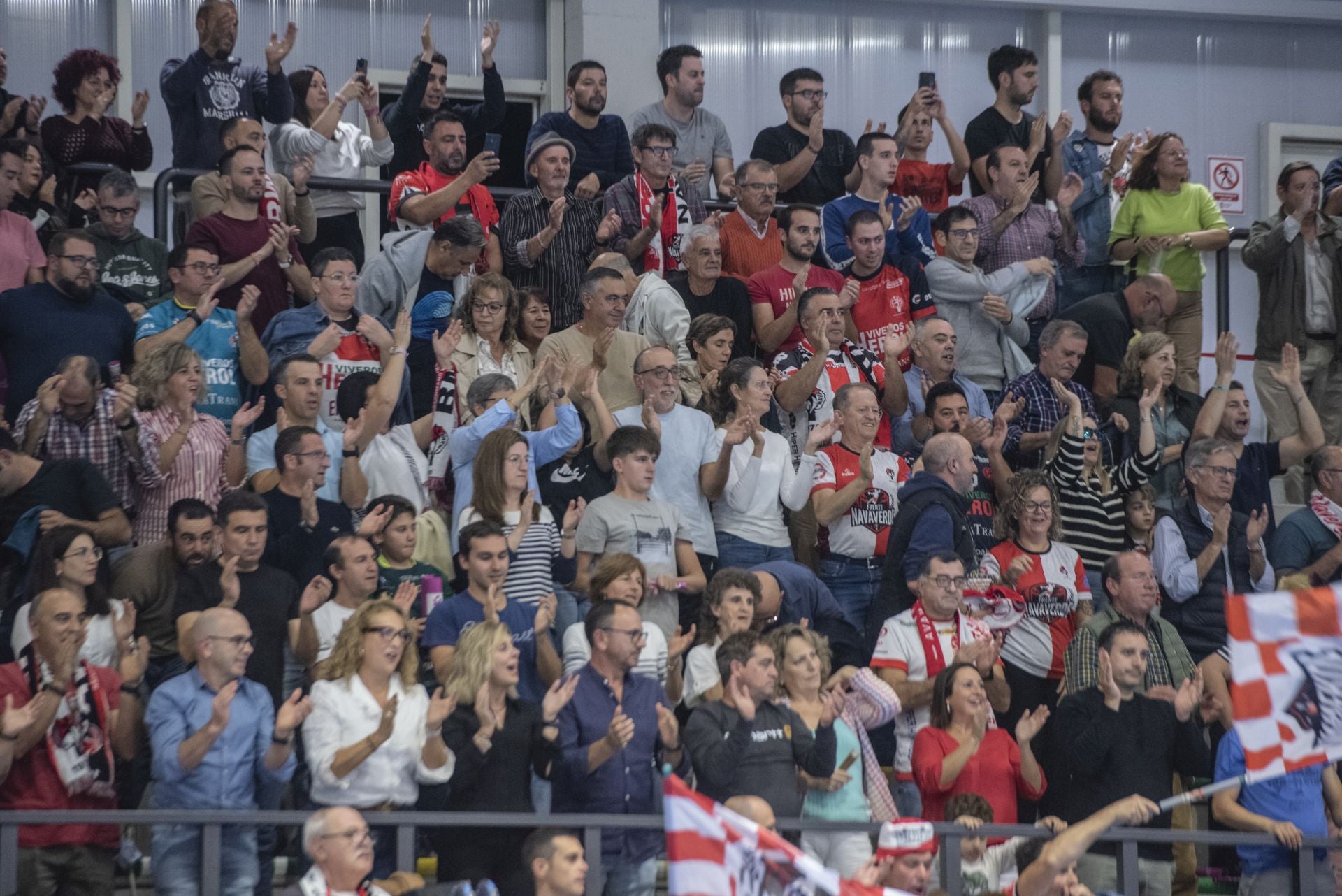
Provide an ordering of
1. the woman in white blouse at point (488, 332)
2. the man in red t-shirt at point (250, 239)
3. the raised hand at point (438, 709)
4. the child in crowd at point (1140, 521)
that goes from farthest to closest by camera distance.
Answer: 1. the man in red t-shirt at point (250, 239)
2. the child in crowd at point (1140, 521)
3. the woman in white blouse at point (488, 332)
4. the raised hand at point (438, 709)

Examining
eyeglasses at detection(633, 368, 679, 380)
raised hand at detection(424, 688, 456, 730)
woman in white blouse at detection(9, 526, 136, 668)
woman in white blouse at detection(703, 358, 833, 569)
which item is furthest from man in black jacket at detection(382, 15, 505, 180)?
raised hand at detection(424, 688, 456, 730)

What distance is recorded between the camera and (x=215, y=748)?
7242 mm

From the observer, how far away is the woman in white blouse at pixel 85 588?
7.59m

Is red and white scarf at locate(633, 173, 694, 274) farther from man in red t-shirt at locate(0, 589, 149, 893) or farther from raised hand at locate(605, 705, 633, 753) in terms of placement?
man in red t-shirt at locate(0, 589, 149, 893)

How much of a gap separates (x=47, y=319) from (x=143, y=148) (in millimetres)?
1947

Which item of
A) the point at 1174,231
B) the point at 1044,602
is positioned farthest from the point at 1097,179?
the point at 1044,602

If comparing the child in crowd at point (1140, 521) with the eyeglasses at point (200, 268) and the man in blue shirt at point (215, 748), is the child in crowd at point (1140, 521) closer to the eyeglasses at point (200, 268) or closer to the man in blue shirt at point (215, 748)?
the man in blue shirt at point (215, 748)

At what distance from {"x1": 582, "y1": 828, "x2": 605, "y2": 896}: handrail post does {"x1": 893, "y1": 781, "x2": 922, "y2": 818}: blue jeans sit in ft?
5.09

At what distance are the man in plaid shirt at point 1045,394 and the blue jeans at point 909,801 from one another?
2612 millimetres

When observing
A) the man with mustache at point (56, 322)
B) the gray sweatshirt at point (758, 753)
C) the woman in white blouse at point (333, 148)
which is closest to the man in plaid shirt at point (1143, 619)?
the gray sweatshirt at point (758, 753)

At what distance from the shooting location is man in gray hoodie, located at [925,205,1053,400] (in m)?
10.9

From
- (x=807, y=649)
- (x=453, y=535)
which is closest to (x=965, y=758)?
(x=807, y=649)

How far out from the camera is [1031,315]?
37.2ft

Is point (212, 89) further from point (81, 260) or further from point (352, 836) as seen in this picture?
point (352, 836)
